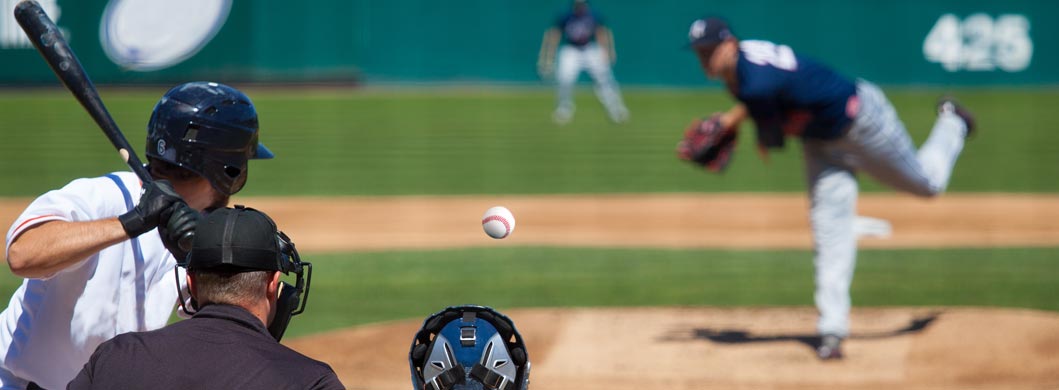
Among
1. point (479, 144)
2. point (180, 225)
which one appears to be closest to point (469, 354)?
point (180, 225)

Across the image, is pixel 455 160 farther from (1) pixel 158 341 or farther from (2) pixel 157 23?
(1) pixel 158 341

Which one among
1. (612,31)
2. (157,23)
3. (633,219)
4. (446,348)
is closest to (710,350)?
(446,348)

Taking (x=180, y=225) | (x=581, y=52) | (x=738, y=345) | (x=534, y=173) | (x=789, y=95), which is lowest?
(x=534, y=173)

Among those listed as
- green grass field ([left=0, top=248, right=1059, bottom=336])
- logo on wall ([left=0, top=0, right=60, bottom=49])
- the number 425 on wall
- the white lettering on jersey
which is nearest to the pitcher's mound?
green grass field ([left=0, top=248, right=1059, bottom=336])

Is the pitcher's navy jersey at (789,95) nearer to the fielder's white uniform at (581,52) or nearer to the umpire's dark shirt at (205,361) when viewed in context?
the umpire's dark shirt at (205,361)

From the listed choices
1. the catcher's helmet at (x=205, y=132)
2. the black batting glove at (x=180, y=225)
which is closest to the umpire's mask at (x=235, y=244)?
the black batting glove at (x=180, y=225)

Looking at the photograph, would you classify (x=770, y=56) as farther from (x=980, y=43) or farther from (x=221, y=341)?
(x=980, y=43)

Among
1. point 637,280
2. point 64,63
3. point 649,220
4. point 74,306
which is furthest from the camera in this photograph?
point 649,220
